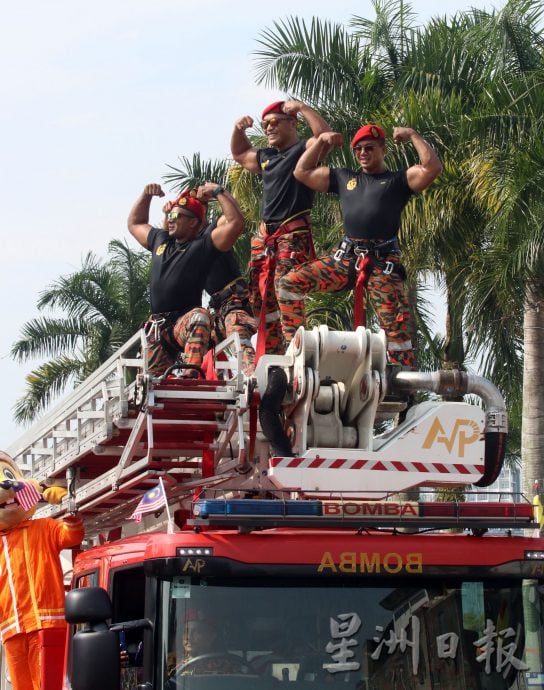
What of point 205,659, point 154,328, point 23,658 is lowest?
point 23,658

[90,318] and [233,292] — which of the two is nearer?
[233,292]

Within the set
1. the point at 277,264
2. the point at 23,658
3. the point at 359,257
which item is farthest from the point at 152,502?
the point at 277,264

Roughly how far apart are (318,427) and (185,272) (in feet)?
7.06

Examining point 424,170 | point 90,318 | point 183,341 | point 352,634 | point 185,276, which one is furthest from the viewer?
point 90,318

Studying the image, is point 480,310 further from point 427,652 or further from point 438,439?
point 427,652

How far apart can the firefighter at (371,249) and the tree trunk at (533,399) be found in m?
6.73

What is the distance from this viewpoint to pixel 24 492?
7.37 m

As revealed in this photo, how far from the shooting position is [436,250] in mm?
15180

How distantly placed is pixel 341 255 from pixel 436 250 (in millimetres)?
7628

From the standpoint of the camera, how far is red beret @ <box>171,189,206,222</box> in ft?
27.7

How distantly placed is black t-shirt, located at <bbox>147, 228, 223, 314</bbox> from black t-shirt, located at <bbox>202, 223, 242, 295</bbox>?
67 millimetres

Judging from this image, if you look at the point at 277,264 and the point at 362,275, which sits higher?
the point at 277,264

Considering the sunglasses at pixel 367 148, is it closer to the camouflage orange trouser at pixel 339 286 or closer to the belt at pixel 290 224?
the belt at pixel 290 224

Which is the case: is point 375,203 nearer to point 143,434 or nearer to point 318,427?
point 318,427
